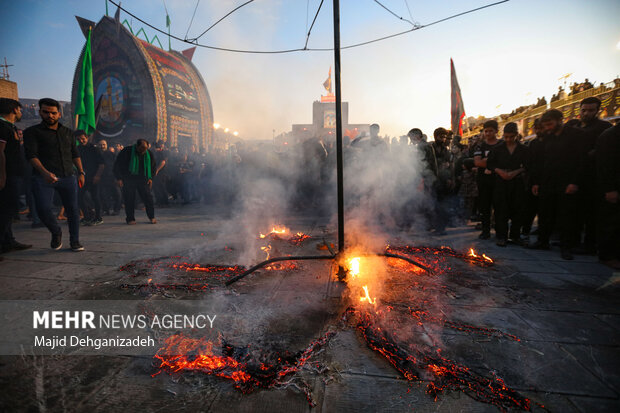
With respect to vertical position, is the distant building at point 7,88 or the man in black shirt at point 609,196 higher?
the distant building at point 7,88

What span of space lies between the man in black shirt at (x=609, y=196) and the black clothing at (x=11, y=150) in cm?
830

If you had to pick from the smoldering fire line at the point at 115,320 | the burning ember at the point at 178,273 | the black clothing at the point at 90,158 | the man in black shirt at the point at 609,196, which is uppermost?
the black clothing at the point at 90,158

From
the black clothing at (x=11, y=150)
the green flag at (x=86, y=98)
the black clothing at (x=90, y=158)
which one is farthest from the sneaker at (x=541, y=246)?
the green flag at (x=86, y=98)

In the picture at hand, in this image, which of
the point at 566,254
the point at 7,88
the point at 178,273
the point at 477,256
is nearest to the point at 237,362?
the point at 178,273

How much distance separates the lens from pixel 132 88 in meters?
15.8

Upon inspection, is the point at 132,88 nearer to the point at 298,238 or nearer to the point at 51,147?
the point at 51,147

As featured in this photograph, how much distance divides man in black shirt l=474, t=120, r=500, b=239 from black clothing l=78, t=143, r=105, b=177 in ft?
28.5

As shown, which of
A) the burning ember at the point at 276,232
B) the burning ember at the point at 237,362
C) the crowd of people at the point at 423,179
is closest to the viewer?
the burning ember at the point at 237,362

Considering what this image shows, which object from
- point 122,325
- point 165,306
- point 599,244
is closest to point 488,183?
point 599,244

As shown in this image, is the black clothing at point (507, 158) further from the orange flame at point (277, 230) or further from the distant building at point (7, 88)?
the distant building at point (7, 88)

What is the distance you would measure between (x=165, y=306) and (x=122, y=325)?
352mm

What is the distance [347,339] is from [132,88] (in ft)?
64.0

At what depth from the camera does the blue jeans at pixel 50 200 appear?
405cm

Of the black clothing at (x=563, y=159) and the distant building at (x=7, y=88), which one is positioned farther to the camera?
the distant building at (x=7, y=88)
